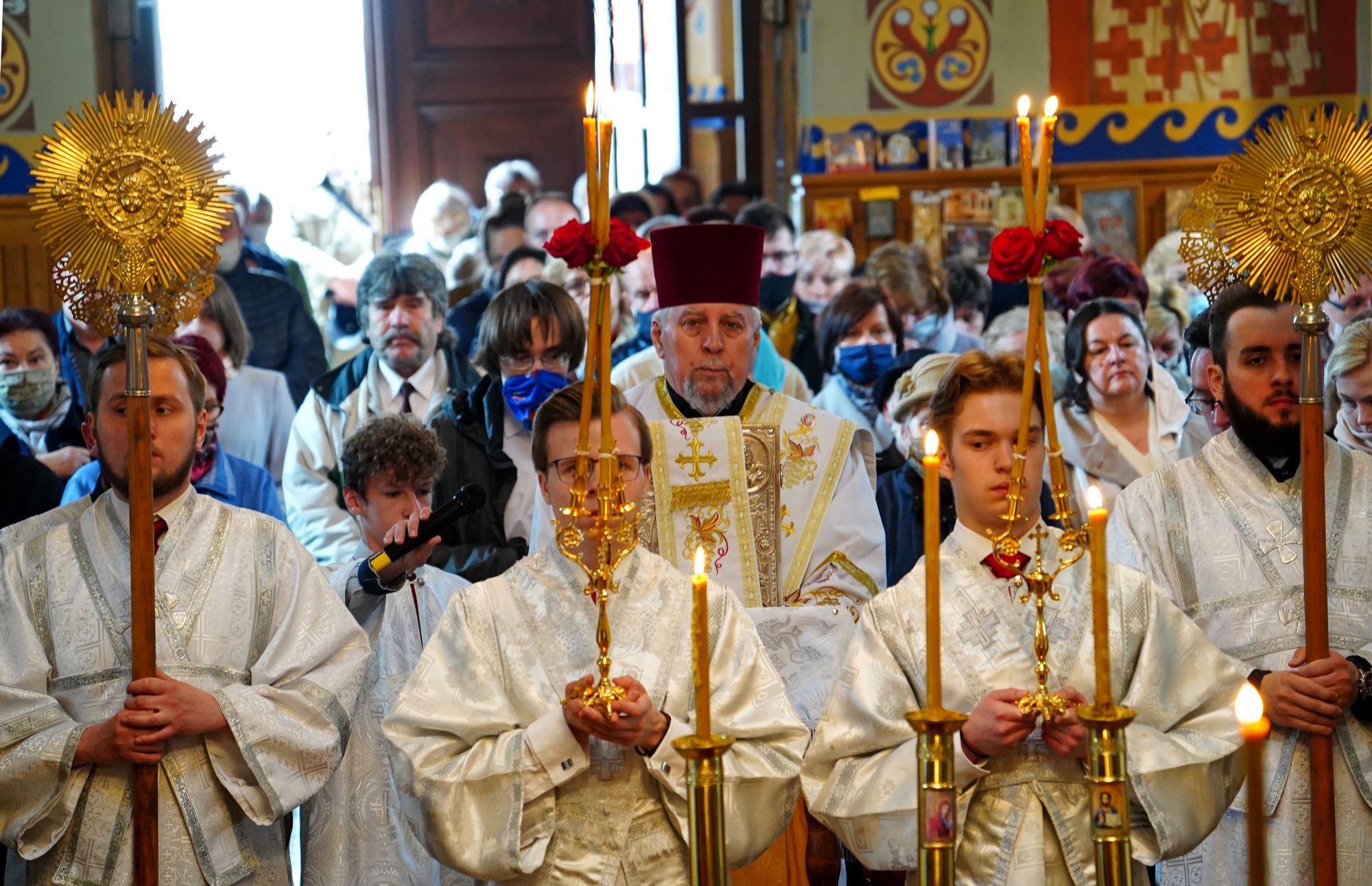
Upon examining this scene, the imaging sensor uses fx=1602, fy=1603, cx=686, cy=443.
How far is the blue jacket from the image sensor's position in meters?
4.69

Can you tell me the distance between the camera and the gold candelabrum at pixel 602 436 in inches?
98.5

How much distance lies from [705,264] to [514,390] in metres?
0.74

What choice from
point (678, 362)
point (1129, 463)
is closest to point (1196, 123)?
point (1129, 463)

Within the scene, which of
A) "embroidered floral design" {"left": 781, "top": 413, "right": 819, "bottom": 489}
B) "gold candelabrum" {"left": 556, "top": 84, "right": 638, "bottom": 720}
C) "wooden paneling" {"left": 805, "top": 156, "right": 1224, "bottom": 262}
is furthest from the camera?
"wooden paneling" {"left": 805, "top": 156, "right": 1224, "bottom": 262}

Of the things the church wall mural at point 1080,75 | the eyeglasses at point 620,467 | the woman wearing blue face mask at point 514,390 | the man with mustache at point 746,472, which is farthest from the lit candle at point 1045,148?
the church wall mural at point 1080,75

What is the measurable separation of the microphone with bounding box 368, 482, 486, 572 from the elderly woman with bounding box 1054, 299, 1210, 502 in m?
2.52

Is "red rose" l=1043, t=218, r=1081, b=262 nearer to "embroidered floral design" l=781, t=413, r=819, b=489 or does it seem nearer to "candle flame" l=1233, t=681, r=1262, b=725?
"candle flame" l=1233, t=681, r=1262, b=725

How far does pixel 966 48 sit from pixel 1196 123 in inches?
62.4

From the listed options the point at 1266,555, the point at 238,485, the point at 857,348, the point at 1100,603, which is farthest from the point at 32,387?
the point at 1100,603

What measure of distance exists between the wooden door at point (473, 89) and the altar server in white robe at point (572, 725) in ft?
30.0

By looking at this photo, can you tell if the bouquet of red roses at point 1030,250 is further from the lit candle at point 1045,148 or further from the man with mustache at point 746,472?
the man with mustache at point 746,472

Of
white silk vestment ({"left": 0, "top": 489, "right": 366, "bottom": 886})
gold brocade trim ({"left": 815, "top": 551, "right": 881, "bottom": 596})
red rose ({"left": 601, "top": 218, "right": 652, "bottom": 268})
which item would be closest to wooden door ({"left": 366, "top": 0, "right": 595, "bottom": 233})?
gold brocade trim ({"left": 815, "top": 551, "right": 881, "bottom": 596})

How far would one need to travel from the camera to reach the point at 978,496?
9.88 ft

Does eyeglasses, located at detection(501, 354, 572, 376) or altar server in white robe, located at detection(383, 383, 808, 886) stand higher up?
eyeglasses, located at detection(501, 354, 572, 376)
